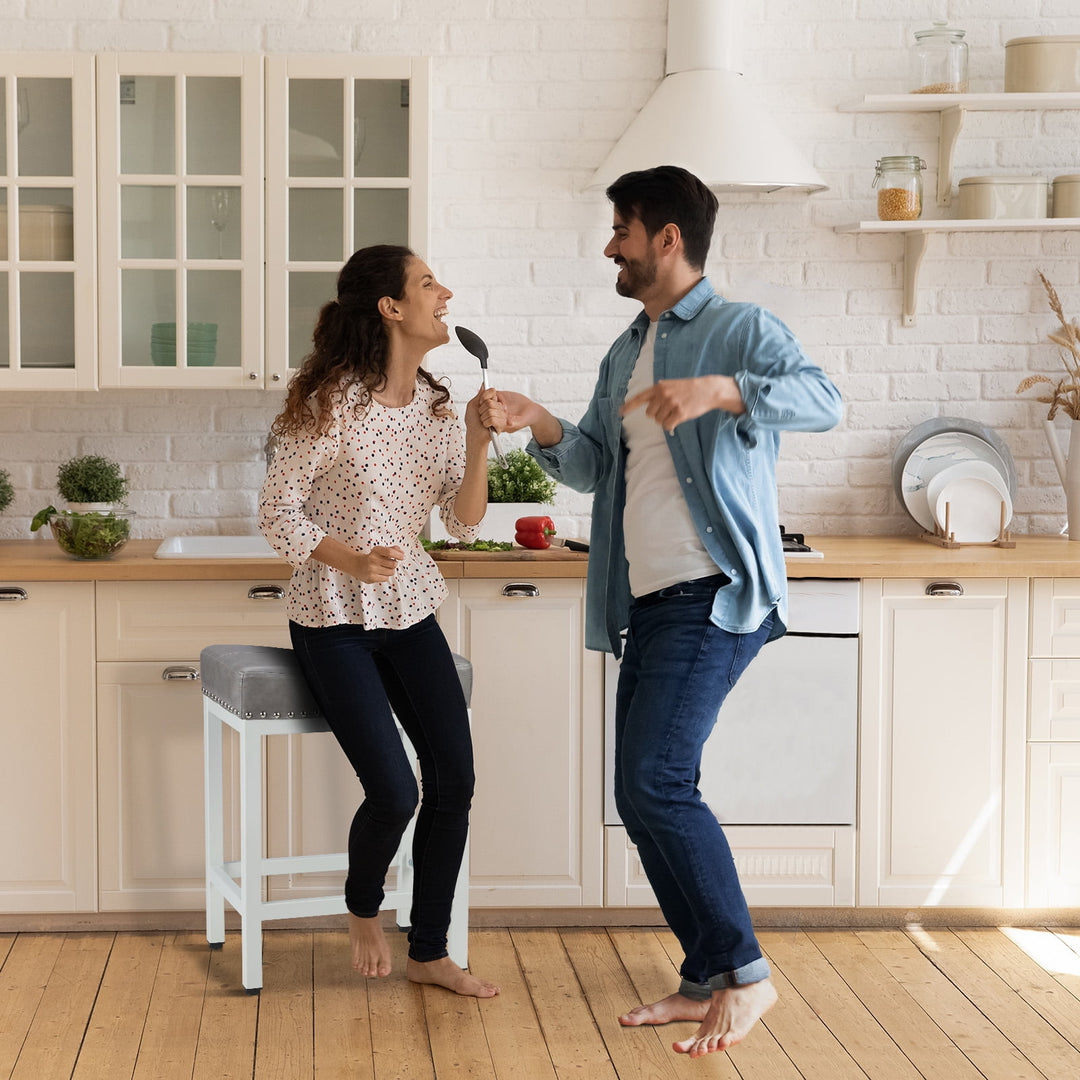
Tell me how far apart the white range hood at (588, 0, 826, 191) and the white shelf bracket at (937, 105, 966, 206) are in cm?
40

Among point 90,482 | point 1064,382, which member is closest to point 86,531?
point 90,482

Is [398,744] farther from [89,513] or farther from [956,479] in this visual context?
[956,479]

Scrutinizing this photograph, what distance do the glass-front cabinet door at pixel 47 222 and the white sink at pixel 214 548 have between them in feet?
1.40

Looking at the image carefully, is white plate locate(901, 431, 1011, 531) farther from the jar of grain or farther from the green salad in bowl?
the green salad in bowl

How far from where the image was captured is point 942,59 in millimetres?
3379

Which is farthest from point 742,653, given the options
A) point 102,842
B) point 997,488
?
point 102,842

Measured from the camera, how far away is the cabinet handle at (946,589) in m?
2.98

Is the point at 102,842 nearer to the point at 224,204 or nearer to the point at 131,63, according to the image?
the point at 224,204

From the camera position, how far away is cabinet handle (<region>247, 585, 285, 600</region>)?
9.66 ft

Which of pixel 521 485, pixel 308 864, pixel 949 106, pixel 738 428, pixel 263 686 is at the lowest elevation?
pixel 308 864

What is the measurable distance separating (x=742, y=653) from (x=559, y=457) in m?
0.51

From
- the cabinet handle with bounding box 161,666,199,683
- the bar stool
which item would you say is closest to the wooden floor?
the bar stool

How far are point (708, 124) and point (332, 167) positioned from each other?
2.93 ft

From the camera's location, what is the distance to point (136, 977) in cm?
274
